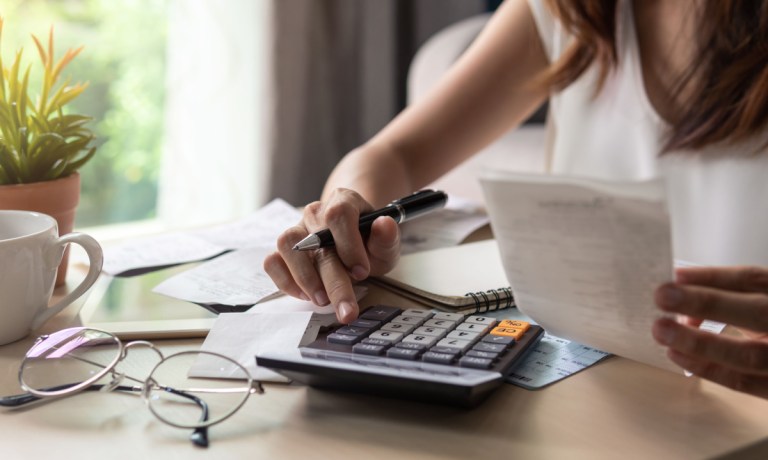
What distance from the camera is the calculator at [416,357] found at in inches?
20.3

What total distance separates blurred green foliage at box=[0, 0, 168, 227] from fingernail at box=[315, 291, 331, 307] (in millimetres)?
1634

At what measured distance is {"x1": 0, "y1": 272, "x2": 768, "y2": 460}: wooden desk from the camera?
485 mm

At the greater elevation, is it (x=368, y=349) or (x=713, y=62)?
(x=713, y=62)

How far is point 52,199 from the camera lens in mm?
771

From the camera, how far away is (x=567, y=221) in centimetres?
50

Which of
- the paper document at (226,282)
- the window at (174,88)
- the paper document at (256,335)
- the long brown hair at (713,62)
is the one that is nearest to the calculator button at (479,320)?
the paper document at (256,335)

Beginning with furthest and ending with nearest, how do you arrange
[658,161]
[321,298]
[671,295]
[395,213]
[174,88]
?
[174,88]
[658,161]
[395,213]
[321,298]
[671,295]

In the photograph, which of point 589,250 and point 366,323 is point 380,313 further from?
point 589,250

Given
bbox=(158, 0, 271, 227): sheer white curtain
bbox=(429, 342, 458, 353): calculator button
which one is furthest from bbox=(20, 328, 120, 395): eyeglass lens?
bbox=(158, 0, 271, 227): sheer white curtain

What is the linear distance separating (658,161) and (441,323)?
0.66 metres

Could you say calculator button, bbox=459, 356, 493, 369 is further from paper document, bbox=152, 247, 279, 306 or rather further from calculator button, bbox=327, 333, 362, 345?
paper document, bbox=152, 247, 279, 306

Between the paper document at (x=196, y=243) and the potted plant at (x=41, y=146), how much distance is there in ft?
0.30

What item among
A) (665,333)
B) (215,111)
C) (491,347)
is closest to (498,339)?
(491,347)

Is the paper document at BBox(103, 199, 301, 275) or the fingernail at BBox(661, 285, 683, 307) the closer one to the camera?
the fingernail at BBox(661, 285, 683, 307)
